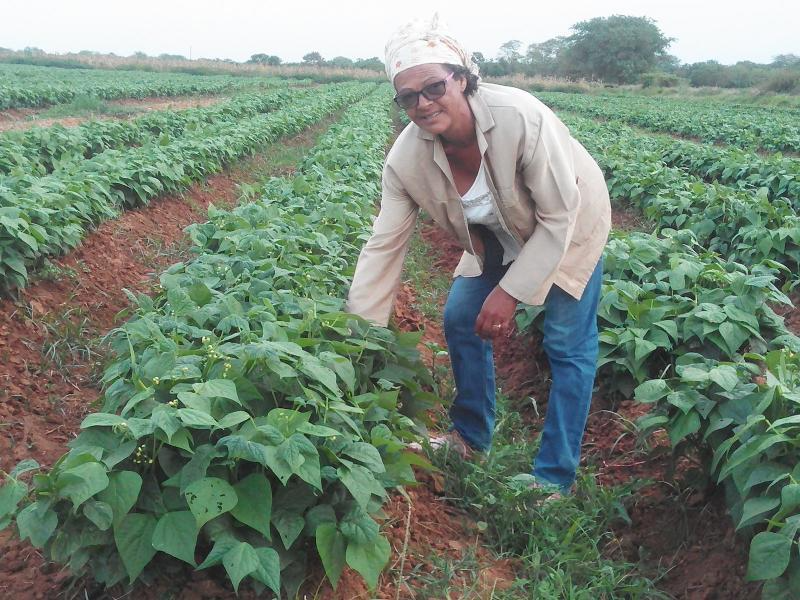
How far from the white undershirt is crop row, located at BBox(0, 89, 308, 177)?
403 centimetres

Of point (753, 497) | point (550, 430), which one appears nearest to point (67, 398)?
point (550, 430)

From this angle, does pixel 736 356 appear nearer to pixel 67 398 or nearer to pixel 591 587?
pixel 591 587

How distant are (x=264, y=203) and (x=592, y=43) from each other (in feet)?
203

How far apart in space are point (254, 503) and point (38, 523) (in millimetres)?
531

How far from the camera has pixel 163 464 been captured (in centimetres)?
184

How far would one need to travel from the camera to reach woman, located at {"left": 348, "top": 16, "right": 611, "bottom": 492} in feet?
7.59

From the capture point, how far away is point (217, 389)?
1883mm

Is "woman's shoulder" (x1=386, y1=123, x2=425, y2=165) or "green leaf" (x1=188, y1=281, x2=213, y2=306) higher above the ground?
"woman's shoulder" (x1=386, y1=123, x2=425, y2=165)

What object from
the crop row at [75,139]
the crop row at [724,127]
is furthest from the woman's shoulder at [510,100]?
the crop row at [724,127]

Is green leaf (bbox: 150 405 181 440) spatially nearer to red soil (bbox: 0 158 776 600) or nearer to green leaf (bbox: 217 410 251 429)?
green leaf (bbox: 217 410 251 429)

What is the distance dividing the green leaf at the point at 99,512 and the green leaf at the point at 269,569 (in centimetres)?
38

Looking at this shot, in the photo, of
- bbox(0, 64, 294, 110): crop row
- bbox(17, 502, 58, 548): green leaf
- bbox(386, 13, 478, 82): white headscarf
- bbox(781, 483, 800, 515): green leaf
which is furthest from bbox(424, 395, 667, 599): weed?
bbox(0, 64, 294, 110): crop row

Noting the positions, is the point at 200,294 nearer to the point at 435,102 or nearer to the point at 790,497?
the point at 435,102

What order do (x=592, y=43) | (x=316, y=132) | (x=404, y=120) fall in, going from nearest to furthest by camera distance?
(x=316, y=132), (x=404, y=120), (x=592, y=43)
